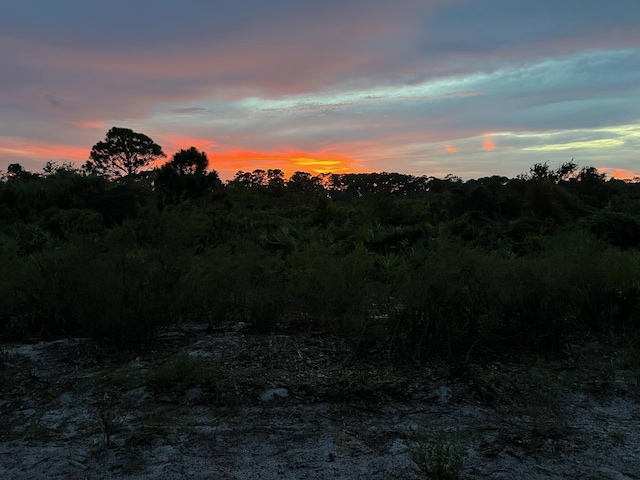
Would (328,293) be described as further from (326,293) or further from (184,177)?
(184,177)

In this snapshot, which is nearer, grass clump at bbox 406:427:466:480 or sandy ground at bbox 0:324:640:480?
grass clump at bbox 406:427:466:480

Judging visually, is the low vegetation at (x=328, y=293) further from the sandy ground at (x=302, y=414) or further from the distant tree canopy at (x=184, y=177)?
the distant tree canopy at (x=184, y=177)

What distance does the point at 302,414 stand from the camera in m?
4.05

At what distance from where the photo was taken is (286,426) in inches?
152

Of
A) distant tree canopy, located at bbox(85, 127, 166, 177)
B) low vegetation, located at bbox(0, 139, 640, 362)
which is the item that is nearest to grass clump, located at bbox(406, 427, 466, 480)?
low vegetation, located at bbox(0, 139, 640, 362)

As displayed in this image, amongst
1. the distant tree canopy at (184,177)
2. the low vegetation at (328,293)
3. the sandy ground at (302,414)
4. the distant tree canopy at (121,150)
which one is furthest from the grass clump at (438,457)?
the distant tree canopy at (121,150)

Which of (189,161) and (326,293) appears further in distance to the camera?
(189,161)

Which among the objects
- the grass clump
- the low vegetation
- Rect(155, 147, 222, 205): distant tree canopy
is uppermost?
Rect(155, 147, 222, 205): distant tree canopy

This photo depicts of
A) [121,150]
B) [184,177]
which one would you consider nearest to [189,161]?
[184,177]

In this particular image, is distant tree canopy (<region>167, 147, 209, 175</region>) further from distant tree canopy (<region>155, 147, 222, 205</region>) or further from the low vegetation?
the low vegetation

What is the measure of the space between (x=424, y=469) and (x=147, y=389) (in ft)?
8.15

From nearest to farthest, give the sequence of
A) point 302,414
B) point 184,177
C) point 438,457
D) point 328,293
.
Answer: point 438,457
point 302,414
point 328,293
point 184,177

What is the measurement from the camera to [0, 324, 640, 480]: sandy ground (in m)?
3.27

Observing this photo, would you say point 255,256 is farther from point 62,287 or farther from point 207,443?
point 207,443
